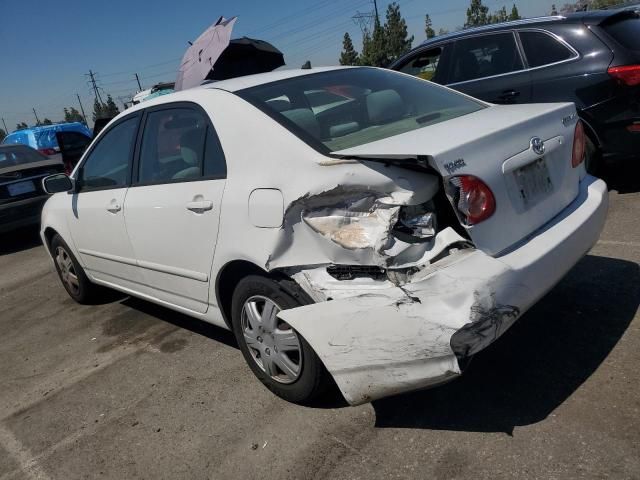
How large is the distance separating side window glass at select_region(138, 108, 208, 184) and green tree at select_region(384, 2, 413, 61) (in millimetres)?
47925

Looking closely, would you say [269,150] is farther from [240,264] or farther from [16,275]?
[16,275]

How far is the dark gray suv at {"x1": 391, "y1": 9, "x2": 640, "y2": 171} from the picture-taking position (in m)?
4.75

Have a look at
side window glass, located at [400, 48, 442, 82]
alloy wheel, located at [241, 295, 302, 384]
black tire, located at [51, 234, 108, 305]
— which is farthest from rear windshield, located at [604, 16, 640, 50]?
black tire, located at [51, 234, 108, 305]

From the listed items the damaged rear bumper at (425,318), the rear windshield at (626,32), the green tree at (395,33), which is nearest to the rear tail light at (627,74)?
the rear windshield at (626,32)

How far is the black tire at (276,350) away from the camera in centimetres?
252

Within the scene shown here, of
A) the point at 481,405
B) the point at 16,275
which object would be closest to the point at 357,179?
the point at 481,405

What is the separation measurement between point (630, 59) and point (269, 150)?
3.75 m

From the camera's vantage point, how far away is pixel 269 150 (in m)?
2.59

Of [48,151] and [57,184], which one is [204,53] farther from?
[48,151]

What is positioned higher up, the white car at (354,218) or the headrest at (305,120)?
the headrest at (305,120)

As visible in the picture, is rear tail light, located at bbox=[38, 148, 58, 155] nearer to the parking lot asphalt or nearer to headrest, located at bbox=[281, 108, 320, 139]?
the parking lot asphalt

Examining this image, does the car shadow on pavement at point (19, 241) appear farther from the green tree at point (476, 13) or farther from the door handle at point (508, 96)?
the green tree at point (476, 13)

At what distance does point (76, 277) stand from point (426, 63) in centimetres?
459

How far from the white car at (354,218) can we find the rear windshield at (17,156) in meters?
6.14
